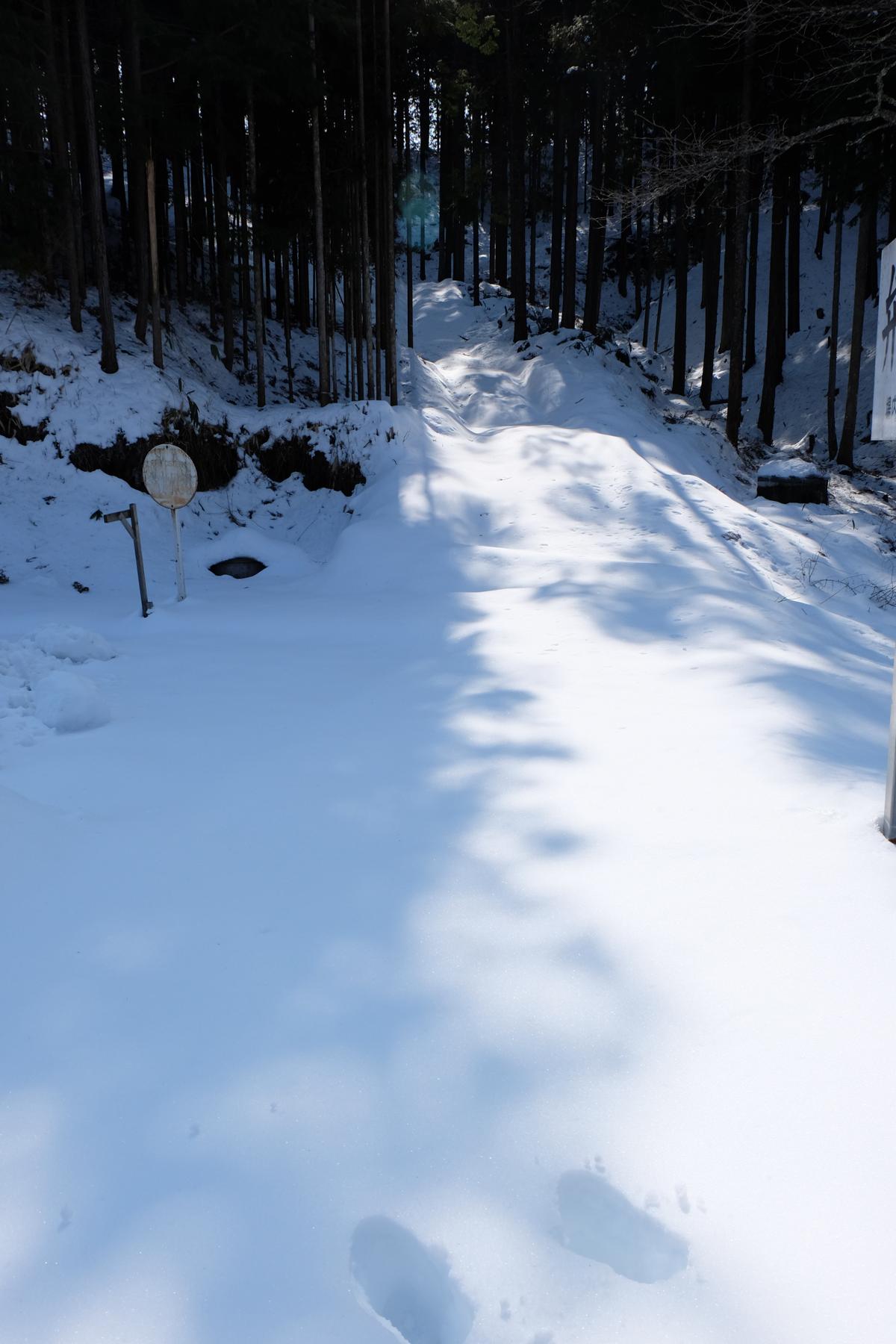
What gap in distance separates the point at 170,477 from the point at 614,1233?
7.78 metres

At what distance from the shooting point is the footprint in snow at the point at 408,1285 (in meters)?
1.41

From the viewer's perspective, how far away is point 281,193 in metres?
18.1

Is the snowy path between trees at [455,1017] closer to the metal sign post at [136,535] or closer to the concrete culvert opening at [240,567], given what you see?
the metal sign post at [136,535]

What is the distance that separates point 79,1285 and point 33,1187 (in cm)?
27

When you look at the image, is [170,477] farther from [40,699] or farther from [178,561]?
[40,699]

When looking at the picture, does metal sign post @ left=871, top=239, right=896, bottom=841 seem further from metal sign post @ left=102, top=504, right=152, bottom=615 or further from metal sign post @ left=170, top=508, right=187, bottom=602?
metal sign post @ left=170, top=508, right=187, bottom=602

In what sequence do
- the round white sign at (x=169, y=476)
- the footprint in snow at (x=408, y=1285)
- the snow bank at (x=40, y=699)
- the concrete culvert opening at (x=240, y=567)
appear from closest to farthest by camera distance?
the footprint in snow at (x=408, y=1285) → the snow bank at (x=40, y=699) → the round white sign at (x=169, y=476) → the concrete culvert opening at (x=240, y=567)

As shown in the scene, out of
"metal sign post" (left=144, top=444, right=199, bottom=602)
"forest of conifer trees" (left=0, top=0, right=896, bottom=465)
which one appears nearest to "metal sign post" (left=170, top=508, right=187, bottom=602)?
"metal sign post" (left=144, top=444, right=199, bottom=602)

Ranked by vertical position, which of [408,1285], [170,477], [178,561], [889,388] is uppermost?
[889,388]

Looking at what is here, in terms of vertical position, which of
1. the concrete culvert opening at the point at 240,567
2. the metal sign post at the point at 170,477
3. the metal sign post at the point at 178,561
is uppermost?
the metal sign post at the point at 170,477

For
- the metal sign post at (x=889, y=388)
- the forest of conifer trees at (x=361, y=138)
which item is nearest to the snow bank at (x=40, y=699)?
the metal sign post at (x=889, y=388)

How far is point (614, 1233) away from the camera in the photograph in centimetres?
155

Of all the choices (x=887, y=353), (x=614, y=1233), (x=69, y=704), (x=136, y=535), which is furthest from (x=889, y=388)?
(x=136, y=535)

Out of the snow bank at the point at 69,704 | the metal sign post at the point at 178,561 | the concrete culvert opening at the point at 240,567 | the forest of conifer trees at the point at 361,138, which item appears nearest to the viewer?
the snow bank at the point at 69,704
